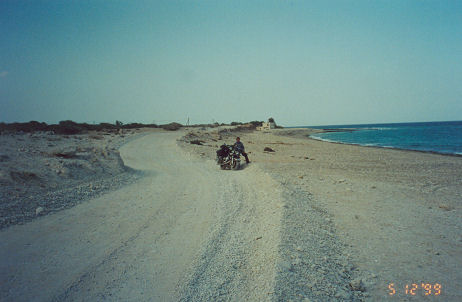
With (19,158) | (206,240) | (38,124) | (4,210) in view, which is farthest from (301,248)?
(38,124)

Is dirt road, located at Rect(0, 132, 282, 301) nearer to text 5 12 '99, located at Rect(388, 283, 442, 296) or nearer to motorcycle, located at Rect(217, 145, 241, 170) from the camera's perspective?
text 5 12 '99, located at Rect(388, 283, 442, 296)

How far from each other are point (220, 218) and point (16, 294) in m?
3.81

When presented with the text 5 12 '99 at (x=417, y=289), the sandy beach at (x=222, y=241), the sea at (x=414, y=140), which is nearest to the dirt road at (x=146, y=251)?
the sandy beach at (x=222, y=241)

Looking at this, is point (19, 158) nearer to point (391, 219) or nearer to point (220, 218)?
point (220, 218)

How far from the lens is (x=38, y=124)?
40562 millimetres

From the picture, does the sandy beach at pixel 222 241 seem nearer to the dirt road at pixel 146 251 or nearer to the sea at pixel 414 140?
the dirt road at pixel 146 251

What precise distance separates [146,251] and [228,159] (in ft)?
30.2

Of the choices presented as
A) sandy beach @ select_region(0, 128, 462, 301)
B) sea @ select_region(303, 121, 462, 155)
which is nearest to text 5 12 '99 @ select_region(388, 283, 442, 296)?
sandy beach @ select_region(0, 128, 462, 301)

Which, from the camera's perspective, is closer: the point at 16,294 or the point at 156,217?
the point at 16,294

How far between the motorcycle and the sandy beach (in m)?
3.94

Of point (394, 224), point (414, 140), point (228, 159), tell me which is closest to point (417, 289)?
point (394, 224)

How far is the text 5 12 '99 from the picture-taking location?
357cm

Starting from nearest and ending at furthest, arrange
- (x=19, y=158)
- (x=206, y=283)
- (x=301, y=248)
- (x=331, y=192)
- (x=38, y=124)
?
(x=206, y=283), (x=301, y=248), (x=331, y=192), (x=19, y=158), (x=38, y=124)

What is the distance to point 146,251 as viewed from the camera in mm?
4398
